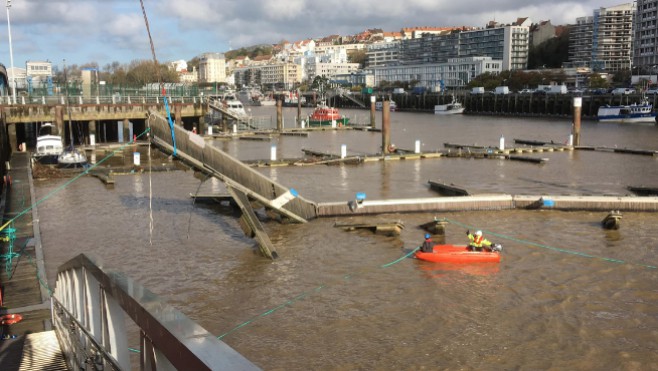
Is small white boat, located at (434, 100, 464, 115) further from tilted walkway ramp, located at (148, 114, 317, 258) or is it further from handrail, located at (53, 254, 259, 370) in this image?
handrail, located at (53, 254, 259, 370)

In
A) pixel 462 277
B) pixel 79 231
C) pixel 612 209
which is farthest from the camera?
pixel 612 209

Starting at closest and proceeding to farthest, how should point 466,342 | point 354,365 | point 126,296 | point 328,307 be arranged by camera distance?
→ point 126,296
point 354,365
point 466,342
point 328,307

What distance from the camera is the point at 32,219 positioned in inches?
827

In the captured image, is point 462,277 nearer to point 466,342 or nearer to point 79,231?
point 466,342

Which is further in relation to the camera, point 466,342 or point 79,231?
point 79,231

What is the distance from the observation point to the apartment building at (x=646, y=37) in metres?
147

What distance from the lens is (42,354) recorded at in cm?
818

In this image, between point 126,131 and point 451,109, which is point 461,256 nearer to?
point 126,131

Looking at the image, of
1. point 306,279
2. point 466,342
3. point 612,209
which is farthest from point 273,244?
point 612,209

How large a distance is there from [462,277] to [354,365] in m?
5.66

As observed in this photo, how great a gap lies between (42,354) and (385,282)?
952 centimetres

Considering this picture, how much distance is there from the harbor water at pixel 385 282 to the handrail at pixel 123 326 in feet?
2.06

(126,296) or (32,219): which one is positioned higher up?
(126,296)

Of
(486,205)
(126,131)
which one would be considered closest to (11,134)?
(126,131)
